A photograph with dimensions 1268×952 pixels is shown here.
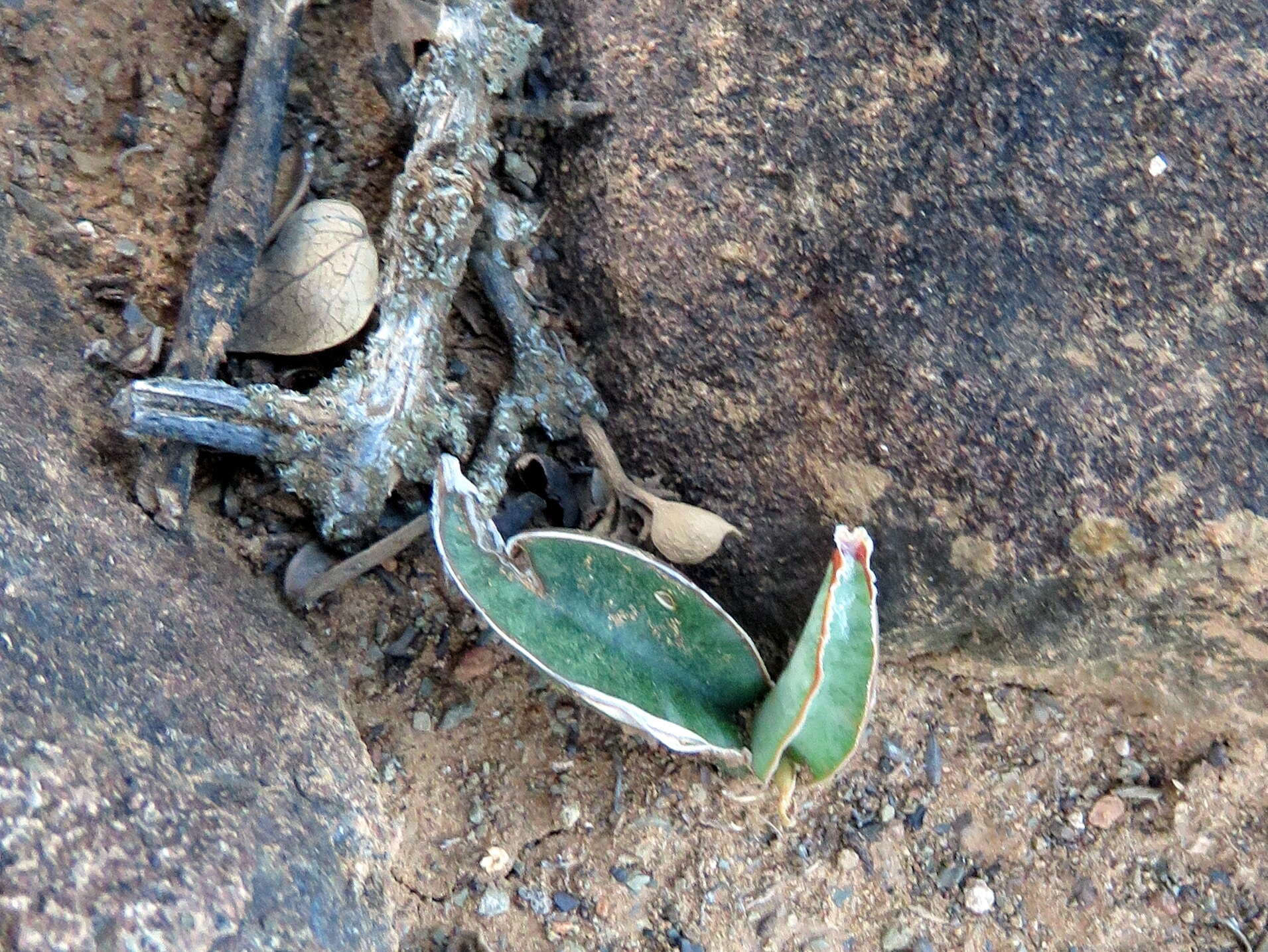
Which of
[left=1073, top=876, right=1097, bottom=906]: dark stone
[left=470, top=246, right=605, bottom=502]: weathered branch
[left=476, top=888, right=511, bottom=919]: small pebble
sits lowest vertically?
[left=476, top=888, right=511, bottom=919]: small pebble

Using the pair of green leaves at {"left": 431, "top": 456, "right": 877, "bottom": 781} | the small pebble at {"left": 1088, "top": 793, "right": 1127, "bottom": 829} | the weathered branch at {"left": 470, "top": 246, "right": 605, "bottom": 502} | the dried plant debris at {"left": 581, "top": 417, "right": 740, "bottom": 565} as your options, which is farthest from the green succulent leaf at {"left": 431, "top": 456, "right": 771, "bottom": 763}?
the small pebble at {"left": 1088, "top": 793, "right": 1127, "bottom": 829}

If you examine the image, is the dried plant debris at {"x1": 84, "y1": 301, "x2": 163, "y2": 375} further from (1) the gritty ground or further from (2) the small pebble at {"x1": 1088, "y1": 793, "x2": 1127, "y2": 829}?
(2) the small pebble at {"x1": 1088, "y1": 793, "x2": 1127, "y2": 829}

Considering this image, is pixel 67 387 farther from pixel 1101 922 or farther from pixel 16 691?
pixel 1101 922

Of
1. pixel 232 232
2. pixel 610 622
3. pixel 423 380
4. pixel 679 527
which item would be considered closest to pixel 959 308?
pixel 679 527

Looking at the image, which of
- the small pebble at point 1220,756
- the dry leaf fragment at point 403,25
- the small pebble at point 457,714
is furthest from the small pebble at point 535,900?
the dry leaf fragment at point 403,25

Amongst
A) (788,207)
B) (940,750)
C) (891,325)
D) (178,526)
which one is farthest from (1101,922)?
(178,526)

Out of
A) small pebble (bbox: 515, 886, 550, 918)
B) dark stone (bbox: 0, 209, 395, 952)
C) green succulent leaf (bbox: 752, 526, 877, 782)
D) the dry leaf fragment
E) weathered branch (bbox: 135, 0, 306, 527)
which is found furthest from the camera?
the dry leaf fragment
